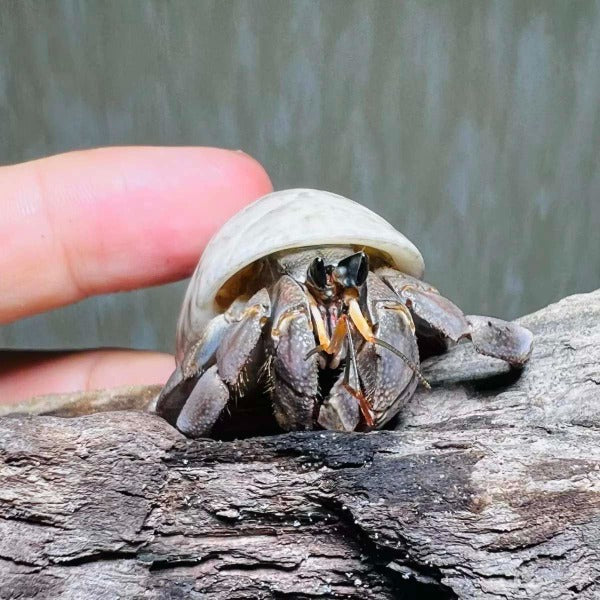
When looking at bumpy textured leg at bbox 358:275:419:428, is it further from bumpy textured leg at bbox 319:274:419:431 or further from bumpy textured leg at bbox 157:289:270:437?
bumpy textured leg at bbox 157:289:270:437

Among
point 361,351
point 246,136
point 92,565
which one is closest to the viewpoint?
point 92,565

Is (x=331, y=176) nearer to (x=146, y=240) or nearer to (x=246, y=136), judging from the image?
(x=246, y=136)

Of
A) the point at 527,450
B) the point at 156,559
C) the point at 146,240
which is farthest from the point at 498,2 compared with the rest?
the point at 156,559

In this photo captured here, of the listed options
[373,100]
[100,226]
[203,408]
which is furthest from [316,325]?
[373,100]

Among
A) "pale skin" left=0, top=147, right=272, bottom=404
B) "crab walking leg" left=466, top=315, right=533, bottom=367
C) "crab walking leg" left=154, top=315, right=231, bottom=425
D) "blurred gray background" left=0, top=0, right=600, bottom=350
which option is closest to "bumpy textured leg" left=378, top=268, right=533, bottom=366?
"crab walking leg" left=466, top=315, right=533, bottom=367

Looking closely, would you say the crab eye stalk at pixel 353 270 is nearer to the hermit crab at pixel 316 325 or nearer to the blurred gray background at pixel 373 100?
the hermit crab at pixel 316 325

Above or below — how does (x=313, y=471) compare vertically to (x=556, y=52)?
below

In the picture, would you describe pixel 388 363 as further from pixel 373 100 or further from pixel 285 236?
pixel 373 100

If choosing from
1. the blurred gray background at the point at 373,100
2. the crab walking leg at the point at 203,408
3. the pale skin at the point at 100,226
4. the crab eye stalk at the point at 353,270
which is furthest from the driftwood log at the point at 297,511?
the blurred gray background at the point at 373,100
